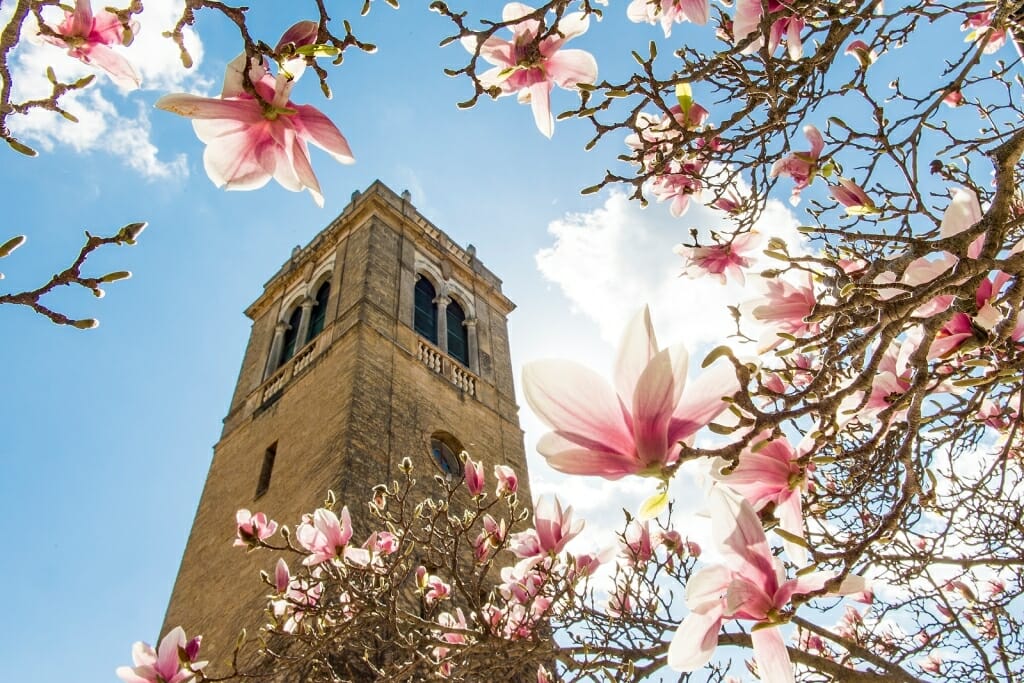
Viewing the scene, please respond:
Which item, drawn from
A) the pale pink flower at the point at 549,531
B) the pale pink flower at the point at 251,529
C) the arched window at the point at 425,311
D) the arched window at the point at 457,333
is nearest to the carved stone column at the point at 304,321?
the arched window at the point at 425,311

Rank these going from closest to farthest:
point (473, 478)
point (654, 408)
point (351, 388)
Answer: point (654, 408), point (473, 478), point (351, 388)

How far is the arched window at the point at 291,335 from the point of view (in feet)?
45.3

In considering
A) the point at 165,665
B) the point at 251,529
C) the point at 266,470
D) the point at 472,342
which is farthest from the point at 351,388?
the point at 165,665

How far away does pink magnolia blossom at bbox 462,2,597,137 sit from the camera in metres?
1.90

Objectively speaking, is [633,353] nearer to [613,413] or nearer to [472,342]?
[613,413]

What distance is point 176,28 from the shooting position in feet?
5.25

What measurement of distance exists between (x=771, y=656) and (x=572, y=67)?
1.59 metres

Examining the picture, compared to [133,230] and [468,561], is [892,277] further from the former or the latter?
[468,561]

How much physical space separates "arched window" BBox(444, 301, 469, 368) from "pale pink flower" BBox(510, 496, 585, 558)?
34.9 feet

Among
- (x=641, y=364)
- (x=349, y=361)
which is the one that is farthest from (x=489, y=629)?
(x=349, y=361)

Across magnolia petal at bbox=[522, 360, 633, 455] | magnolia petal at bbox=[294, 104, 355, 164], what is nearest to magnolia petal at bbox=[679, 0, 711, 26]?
magnolia petal at bbox=[294, 104, 355, 164]

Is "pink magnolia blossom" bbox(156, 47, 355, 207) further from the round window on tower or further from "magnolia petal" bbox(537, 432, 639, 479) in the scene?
the round window on tower

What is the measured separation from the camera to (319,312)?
14.1 meters

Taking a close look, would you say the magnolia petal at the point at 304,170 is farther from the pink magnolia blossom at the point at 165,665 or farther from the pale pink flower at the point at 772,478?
the pink magnolia blossom at the point at 165,665
